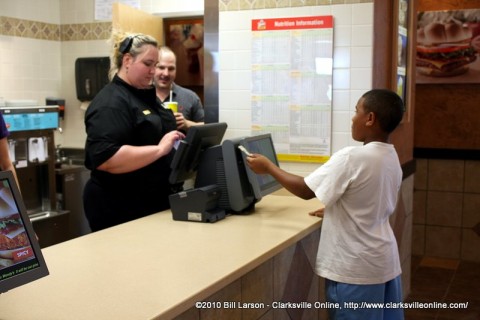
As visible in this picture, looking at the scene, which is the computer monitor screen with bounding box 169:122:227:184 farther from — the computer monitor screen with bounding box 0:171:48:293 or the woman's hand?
the computer monitor screen with bounding box 0:171:48:293

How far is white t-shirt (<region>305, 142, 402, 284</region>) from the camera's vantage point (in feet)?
7.29

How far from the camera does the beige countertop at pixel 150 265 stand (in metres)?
1.54

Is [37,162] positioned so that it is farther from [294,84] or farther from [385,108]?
[385,108]

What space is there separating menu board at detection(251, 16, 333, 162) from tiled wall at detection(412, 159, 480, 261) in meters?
2.42

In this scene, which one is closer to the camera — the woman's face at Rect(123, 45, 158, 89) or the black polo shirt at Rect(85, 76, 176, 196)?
the black polo shirt at Rect(85, 76, 176, 196)

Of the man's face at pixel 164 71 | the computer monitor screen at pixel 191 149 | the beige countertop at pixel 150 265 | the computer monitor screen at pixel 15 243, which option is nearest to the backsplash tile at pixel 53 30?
the man's face at pixel 164 71

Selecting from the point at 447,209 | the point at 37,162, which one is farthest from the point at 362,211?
the point at 447,209

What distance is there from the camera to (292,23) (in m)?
3.35

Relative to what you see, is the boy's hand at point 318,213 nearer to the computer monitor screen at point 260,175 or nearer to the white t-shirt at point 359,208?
the computer monitor screen at point 260,175

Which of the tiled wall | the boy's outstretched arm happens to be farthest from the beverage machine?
the tiled wall

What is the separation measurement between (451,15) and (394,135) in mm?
2062

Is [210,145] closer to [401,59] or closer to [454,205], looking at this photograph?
[401,59]

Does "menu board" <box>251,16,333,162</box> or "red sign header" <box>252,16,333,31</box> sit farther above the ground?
"red sign header" <box>252,16,333,31</box>

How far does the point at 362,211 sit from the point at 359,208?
2 cm
